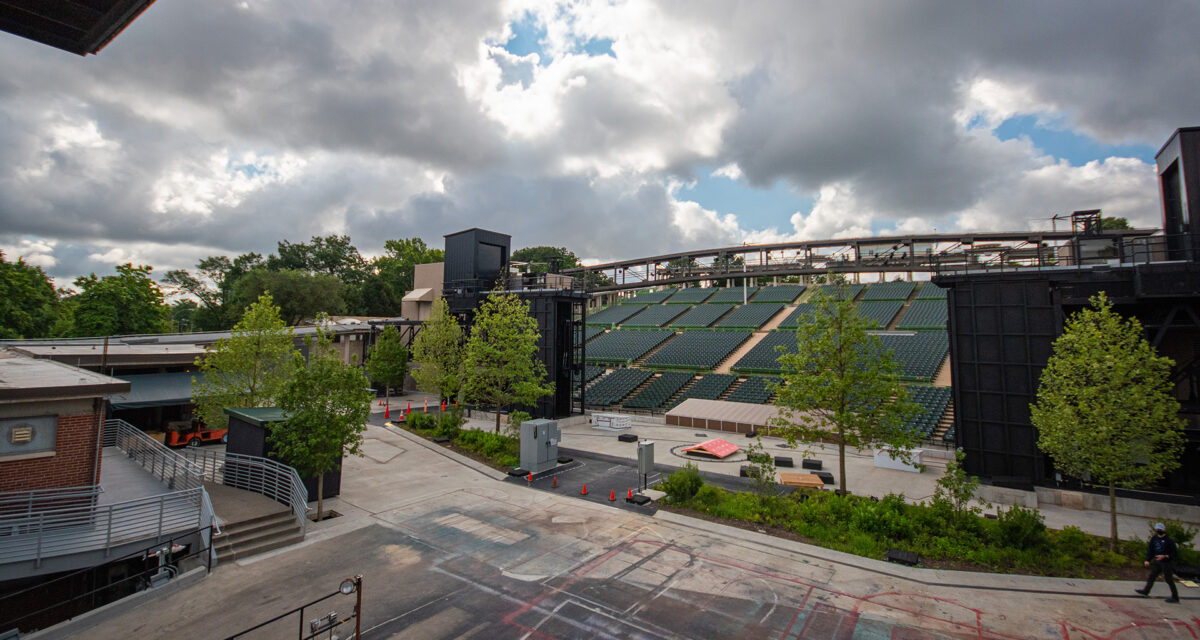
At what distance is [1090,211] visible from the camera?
64.8 feet

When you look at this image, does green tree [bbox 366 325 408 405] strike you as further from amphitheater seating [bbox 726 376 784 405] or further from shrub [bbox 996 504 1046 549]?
shrub [bbox 996 504 1046 549]

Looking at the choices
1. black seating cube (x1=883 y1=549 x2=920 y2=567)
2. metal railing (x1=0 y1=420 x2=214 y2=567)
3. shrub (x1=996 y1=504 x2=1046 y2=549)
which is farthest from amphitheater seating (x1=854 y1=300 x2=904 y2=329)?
metal railing (x1=0 y1=420 x2=214 y2=567)

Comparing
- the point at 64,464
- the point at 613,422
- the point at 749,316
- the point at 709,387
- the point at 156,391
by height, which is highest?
the point at 749,316

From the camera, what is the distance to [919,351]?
40.8 metres

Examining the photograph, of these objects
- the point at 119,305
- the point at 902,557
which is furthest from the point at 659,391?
the point at 119,305

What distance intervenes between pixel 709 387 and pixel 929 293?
1543 inches

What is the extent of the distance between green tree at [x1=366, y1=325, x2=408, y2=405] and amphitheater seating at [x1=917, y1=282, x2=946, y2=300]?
5886 centimetres

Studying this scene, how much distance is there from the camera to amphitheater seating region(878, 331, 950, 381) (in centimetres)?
3701

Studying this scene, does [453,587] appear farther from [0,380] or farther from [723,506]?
[0,380]

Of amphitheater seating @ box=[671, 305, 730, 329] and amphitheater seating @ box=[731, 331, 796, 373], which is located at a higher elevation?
amphitheater seating @ box=[671, 305, 730, 329]

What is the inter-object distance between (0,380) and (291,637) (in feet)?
35.9

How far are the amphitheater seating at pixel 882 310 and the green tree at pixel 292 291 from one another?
68425 mm

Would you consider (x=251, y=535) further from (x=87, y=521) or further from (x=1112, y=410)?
(x=1112, y=410)

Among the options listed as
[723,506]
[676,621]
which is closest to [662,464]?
[723,506]
